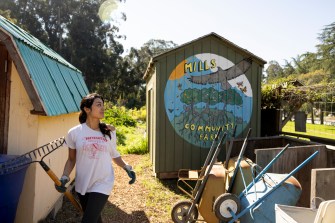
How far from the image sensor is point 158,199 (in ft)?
20.8

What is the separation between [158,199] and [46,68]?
3.44 meters

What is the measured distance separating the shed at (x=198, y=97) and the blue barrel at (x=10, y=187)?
13.8 ft

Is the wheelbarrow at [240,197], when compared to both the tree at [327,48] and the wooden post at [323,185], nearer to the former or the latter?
the wooden post at [323,185]

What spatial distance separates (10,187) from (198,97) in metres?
5.17

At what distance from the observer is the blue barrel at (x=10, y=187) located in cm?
333

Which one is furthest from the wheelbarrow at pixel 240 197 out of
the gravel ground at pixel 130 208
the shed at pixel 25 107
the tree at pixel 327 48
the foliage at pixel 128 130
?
the tree at pixel 327 48

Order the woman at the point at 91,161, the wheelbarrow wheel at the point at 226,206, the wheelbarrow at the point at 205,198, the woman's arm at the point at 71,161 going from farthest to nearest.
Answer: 1. the wheelbarrow at the point at 205,198
2. the wheelbarrow wheel at the point at 226,206
3. the woman's arm at the point at 71,161
4. the woman at the point at 91,161

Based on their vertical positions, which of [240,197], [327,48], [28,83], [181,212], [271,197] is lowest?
[181,212]

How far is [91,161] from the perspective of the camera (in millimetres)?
3160

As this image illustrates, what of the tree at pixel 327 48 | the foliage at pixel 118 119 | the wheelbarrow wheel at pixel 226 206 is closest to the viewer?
the wheelbarrow wheel at pixel 226 206

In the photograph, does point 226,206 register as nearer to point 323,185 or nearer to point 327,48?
point 323,185

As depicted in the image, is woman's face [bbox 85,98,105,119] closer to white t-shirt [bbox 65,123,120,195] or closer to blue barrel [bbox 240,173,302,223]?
white t-shirt [bbox 65,123,120,195]

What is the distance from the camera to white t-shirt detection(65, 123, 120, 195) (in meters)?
3.13

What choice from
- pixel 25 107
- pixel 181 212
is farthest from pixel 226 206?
pixel 25 107
